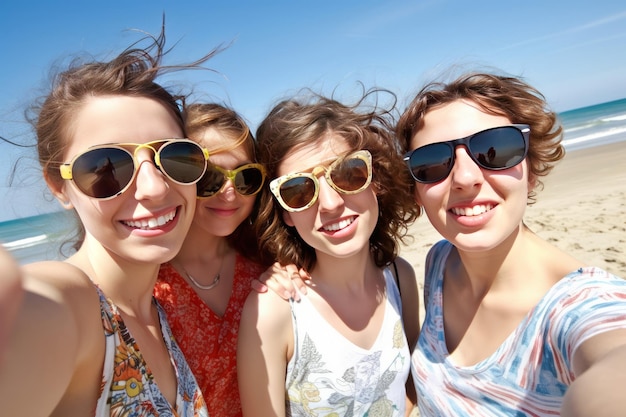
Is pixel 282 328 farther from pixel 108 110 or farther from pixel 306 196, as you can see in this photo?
pixel 108 110

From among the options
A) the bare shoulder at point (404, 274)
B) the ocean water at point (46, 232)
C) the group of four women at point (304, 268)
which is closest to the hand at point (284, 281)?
the group of four women at point (304, 268)

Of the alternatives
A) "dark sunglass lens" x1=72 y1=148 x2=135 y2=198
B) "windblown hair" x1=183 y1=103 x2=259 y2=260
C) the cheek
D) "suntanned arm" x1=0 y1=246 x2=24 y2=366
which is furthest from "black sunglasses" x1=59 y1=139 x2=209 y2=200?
the cheek

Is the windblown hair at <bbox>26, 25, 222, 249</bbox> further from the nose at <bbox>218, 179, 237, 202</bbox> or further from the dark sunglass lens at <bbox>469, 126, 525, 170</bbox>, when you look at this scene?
the dark sunglass lens at <bbox>469, 126, 525, 170</bbox>

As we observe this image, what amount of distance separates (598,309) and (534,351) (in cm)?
35

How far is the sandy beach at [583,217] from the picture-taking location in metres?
6.34

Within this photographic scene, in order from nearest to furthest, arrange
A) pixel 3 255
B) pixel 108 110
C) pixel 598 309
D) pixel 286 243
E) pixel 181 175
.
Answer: pixel 3 255 → pixel 598 309 → pixel 108 110 → pixel 181 175 → pixel 286 243

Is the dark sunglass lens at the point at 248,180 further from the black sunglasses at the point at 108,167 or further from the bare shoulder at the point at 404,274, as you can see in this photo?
the bare shoulder at the point at 404,274

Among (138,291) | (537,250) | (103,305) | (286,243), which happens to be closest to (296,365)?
(286,243)

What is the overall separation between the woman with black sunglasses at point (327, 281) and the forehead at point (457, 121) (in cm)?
35

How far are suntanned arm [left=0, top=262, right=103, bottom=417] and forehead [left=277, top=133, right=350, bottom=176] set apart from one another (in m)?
1.24

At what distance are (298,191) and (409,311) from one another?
113 centimetres

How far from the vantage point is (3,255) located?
2.41 feet

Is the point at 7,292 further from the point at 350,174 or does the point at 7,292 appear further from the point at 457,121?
the point at 457,121

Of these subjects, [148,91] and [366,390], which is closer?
[148,91]
